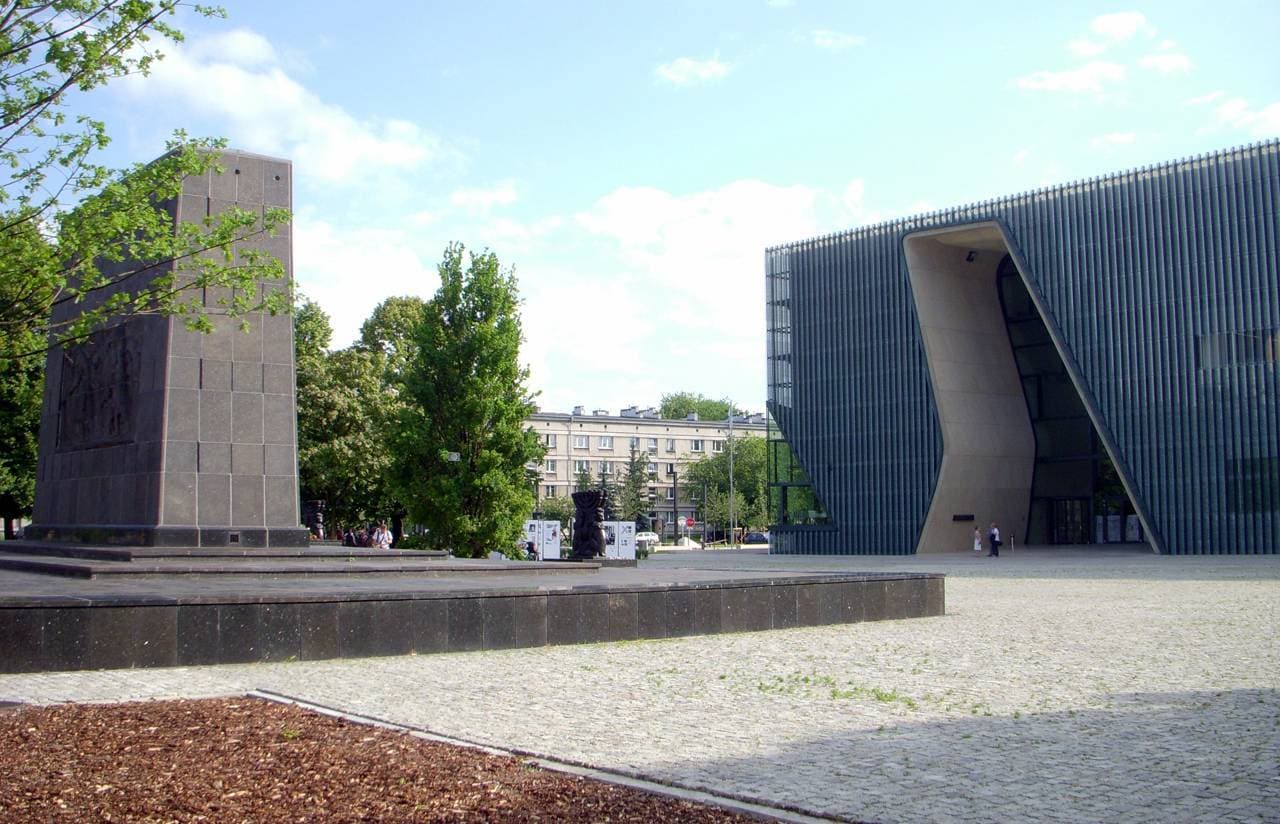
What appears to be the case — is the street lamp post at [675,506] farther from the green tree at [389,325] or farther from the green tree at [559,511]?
the green tree at [389,325]

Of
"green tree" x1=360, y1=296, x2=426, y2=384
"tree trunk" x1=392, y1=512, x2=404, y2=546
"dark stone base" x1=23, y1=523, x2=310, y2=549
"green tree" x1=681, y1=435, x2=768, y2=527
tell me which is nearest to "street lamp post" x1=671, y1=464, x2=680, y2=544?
"green tree" x1=681, y1=435, x2=768, y2=527

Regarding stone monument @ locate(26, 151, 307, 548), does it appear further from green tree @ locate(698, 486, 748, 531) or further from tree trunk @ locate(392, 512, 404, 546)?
green tree @ locate(698, 486, 748, 531)

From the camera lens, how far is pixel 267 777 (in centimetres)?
684

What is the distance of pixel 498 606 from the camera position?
13.9m

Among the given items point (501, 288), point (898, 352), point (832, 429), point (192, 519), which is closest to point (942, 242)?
point (898, 352)

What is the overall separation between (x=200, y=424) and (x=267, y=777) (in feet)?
43.7

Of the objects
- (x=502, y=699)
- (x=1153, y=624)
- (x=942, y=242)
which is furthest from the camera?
(x=942, y=242)

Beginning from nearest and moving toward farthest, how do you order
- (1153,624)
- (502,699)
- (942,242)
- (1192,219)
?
(502,699)
(1153,624)
(1192,219)
(942,242)

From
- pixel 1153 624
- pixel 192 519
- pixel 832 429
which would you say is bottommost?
pixel 1153 624

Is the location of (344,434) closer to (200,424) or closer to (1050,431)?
(200,424)

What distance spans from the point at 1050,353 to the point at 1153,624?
40.2m

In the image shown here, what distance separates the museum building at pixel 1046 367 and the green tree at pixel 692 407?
8699 cm

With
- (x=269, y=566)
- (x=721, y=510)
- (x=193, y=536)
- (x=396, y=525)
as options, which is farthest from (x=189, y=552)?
(x=721, y=510)

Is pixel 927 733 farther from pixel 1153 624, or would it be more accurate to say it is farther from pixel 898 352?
pixel 898 352
